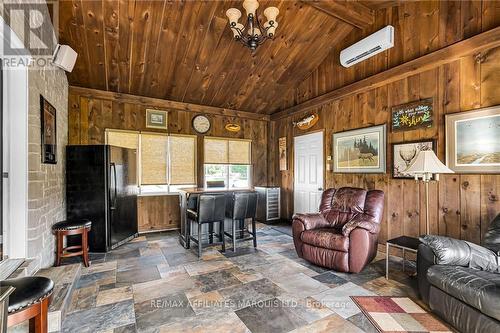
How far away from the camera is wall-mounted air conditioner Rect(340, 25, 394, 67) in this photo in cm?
357

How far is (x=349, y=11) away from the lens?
3.70 metres

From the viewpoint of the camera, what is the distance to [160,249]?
398 cm

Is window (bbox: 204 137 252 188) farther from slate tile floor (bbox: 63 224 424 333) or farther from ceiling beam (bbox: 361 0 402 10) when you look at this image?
ceiling beam (bbox: 361 0 402 10)

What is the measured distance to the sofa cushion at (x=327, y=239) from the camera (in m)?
2.99

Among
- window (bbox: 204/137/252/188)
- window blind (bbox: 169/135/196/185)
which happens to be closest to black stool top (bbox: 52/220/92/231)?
window blind (bbox: 169/135/196/185)

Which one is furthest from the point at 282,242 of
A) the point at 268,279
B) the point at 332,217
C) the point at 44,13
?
the point at 44,13

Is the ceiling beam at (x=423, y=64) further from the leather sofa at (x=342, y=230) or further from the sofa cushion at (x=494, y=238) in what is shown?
the sofa cushion at (x=494, y=238)

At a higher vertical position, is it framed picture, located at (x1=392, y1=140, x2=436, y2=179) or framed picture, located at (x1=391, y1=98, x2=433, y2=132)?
framed picture, located at (x1=391, y1=98, x2=433, y2=132)

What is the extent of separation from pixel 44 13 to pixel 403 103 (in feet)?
15.7

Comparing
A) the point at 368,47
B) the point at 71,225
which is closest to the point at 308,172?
the point at 368,47

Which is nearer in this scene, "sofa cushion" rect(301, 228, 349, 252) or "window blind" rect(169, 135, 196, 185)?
"sofa cushion" rect(301, 228, 349, 252)

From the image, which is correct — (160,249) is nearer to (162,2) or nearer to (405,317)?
(405,317)

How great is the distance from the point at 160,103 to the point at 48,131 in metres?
2.52

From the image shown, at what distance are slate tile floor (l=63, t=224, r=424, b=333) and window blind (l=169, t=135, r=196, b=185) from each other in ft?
6.34
